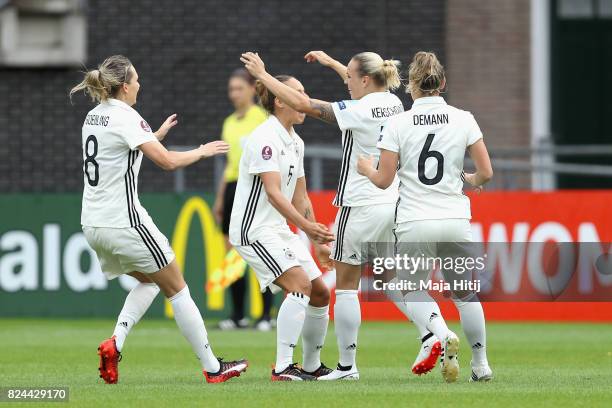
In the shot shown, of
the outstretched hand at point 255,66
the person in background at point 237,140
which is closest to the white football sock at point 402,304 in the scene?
the outstretched hand at point 255,66

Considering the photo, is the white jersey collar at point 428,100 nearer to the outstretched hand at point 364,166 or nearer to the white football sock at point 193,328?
the outstretched hand at point 364,166

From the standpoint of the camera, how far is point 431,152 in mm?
9297

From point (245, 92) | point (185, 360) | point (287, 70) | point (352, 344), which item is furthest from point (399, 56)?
point (352, 344)

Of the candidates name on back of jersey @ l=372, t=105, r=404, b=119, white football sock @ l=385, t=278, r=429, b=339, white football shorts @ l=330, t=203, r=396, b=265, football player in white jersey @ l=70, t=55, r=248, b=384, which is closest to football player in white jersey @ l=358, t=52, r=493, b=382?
name on back of jersey @ l=372, t=105, r=404, b=119

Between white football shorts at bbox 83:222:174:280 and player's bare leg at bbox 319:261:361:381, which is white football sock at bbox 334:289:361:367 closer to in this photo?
player's bare leg at bbox 319:261:361:381

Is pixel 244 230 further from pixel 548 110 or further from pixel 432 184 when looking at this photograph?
pixel 548 110

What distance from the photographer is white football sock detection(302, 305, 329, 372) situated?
992cm

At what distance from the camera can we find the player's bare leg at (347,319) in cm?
988

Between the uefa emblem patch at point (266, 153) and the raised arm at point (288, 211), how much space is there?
0.33 feet

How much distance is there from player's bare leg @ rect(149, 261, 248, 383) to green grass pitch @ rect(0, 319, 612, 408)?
13cm

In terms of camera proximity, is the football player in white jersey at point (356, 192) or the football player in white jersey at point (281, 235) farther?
the football player in white jersey at point (356, 192)

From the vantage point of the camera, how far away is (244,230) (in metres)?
9.74

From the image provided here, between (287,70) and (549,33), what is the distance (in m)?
3.66

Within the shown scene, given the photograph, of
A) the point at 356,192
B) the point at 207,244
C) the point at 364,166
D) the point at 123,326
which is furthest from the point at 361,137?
the point at 207,244
